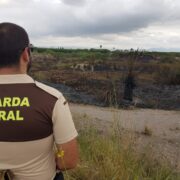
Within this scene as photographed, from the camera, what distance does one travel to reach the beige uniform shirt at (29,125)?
229cm

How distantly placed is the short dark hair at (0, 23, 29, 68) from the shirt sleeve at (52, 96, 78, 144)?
1.04ft

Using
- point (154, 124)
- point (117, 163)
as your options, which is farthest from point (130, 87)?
point (117, 163)

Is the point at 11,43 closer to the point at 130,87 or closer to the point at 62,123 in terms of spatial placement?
the point at 62,123

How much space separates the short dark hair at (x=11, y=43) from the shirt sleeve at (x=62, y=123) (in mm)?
316

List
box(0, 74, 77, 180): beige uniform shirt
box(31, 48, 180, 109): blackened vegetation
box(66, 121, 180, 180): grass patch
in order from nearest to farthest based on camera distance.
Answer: box(0, 74, 77, 180): beige uniform shirt
box(66, 121, 180, 180): grass patch
box(31, 48, 180, 109): blackened vegetation

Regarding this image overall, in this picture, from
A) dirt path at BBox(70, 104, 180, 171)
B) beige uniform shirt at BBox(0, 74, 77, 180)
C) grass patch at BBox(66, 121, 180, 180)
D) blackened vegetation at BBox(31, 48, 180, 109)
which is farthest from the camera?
blackened vegetation at BBox(31, 48, 180, 109)

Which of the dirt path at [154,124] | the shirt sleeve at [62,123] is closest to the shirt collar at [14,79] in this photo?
the shirt sleeve at [62,123]

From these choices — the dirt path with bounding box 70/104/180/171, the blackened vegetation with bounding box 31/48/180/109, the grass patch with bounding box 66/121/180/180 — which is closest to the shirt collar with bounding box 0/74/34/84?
the grass patch with bounding box 66/121/180/180

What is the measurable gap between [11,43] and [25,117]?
1.25 feet

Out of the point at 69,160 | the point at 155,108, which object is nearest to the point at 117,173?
the point at 69,160

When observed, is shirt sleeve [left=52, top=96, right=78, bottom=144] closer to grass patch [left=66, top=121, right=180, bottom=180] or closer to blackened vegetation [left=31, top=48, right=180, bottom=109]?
grass patch [left=66, top=121, right=180, bottom=180]

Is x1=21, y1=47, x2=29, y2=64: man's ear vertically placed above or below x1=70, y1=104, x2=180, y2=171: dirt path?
above

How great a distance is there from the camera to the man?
7.51ft

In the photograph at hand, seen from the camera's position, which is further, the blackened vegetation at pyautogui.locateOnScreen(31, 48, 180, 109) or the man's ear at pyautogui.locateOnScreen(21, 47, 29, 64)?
the blackened vegetation at pyautogui.locateOnScreen(31, 48, 180, 109)
